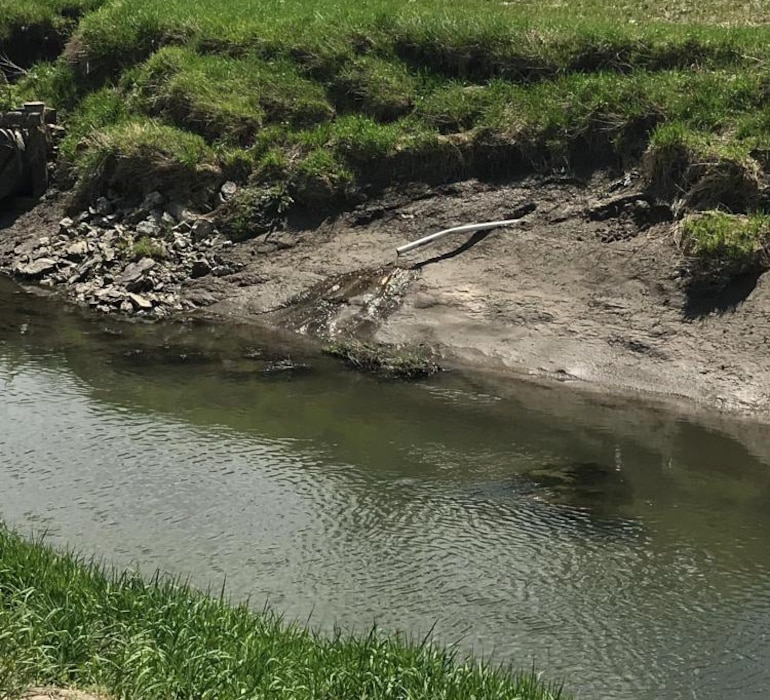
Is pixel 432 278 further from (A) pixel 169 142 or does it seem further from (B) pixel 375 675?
(B) pixel 375 675

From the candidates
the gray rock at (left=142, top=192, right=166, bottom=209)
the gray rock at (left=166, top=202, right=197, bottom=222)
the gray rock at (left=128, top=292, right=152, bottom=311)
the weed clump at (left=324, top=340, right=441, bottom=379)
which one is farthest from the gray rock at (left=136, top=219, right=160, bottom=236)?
the weed clump at (left=324, top=340, right=441, bottom=379)

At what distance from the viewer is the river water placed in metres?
8.15

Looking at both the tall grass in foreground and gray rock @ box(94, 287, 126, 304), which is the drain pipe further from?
the tall grass in foreground

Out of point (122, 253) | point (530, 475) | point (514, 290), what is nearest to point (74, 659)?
point (530, 475)

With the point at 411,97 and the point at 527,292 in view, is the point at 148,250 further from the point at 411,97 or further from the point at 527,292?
the point at 527,292

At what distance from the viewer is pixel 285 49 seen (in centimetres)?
2086

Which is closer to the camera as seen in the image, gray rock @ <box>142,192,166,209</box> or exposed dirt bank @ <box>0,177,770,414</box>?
exposed dirt bank @ <box>0,177,770,414</box>

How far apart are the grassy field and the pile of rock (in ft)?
1.71

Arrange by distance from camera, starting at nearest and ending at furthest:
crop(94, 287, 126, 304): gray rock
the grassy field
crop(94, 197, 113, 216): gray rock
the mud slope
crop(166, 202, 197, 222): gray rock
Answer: the mud slope < the grassy field < crop(94, 287, 126, 304): gray rock < crop(166, 202, 197, 222): gray rock < crop(94, 197, 113, 216): gray rock

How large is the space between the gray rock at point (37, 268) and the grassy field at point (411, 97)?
4.89ft

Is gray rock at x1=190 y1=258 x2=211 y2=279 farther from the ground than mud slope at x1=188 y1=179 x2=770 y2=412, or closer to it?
closer to it

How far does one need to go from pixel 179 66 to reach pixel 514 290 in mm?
8472

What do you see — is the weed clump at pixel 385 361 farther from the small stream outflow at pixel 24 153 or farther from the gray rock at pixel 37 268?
the small stream outflow at pixel 24 153

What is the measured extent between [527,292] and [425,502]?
5.68 metres
